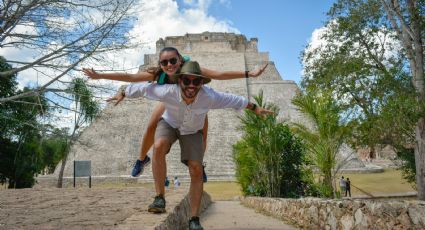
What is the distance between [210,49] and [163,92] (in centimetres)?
4171

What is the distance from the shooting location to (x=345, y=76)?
10273mm

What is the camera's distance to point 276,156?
877 cm

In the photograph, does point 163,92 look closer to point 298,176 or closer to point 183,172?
point 298,176

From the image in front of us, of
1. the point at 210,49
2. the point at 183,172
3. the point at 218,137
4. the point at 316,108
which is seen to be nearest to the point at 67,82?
the point at 316,108

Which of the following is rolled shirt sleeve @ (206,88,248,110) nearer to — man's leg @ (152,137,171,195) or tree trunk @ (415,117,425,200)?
man's leg @ (152,137,171,195)

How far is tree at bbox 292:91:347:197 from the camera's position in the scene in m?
7.27

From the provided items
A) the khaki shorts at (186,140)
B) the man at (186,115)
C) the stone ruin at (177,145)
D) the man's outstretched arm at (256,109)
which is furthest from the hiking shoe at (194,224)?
the stone ruin at (177,145)

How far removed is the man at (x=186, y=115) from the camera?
9.94 ft

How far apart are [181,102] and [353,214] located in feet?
6.92

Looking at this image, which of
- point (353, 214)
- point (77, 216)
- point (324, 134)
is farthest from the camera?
point (324, 134)

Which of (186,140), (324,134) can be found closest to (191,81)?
(186,140)

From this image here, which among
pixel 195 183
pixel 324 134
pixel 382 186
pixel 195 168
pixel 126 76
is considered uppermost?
pixel 126 76

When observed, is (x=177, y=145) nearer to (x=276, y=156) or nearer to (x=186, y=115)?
(x=276, y=156)

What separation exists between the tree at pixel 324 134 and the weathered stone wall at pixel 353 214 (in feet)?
4.11
